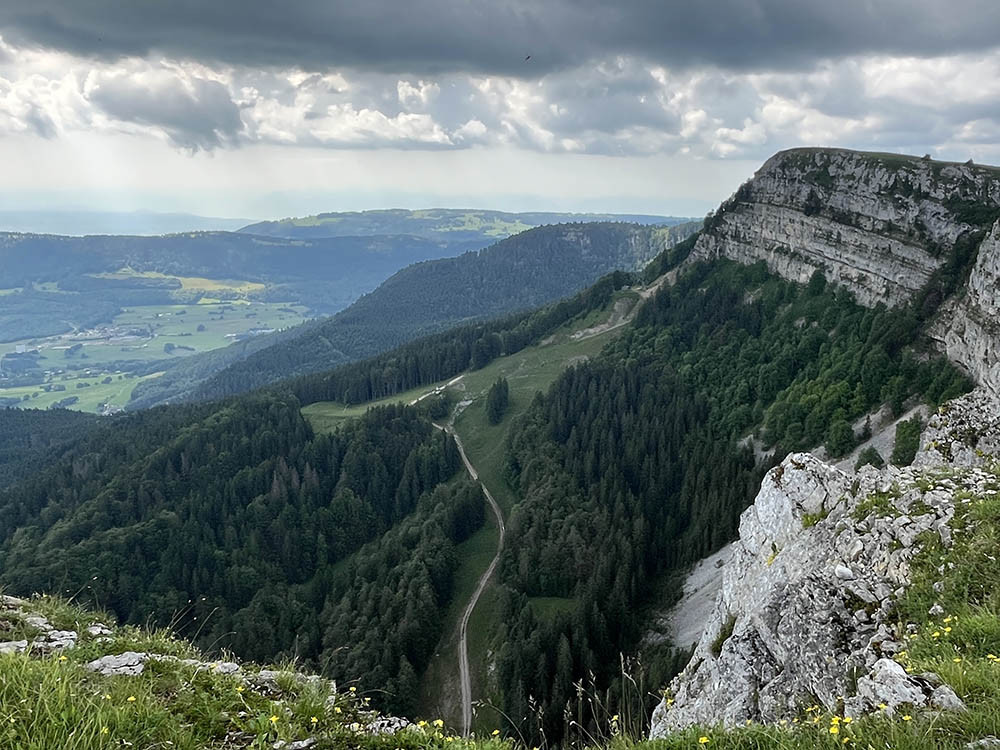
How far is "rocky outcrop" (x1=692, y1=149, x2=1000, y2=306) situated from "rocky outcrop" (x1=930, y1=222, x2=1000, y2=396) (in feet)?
58.2

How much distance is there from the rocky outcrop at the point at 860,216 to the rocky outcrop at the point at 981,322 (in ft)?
58.2

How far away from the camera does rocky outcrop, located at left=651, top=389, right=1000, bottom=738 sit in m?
12.8

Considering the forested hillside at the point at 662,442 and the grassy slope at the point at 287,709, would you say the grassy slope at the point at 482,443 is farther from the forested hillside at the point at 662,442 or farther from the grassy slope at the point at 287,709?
the grassy slope at the point at 287,709

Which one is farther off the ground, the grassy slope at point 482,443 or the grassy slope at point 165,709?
the grassy slope at point 165,709

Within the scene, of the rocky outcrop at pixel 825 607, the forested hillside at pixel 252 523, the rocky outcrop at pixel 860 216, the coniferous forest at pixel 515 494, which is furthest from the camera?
the rocky outcrop at pixel 860 216

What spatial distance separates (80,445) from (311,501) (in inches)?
3416

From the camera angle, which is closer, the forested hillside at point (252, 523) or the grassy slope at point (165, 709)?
the grassy slope at point (165, 709)

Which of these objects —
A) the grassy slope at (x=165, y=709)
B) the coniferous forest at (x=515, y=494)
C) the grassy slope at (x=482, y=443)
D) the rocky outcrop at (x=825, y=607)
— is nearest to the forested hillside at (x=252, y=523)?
the coniferous forest at (x=515, y=494)

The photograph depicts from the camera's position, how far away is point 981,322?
237 feet

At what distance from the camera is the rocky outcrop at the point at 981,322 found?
69312 millimetres

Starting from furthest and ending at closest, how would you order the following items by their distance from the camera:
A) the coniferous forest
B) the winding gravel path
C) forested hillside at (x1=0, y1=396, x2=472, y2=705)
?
forested hillside at (x1=0, y1=396, x2=472, y2=705)
the coniferous forest
the winding gravel path

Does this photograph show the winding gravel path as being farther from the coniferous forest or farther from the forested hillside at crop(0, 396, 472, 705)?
the forested hillside at crop(0, 396, 472, 705)

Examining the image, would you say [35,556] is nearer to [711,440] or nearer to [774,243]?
[711,440]

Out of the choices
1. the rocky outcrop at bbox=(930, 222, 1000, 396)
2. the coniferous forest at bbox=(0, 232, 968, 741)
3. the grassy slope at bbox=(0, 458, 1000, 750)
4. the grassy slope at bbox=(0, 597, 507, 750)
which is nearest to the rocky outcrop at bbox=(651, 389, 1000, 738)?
the grassy slope at bbox=(0, 458, 1000, 750)
